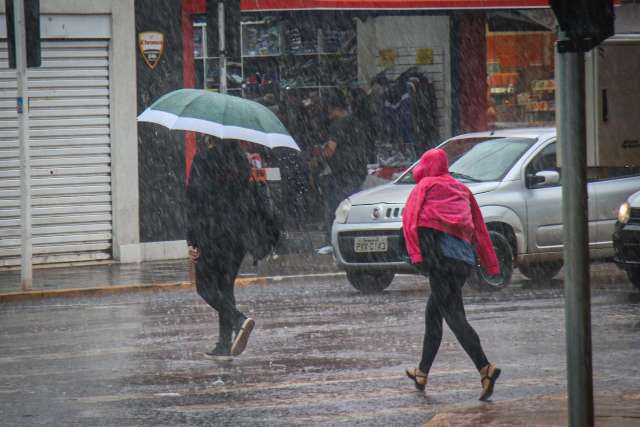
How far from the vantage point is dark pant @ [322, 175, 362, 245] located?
19953 mm

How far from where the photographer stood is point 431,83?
76.8ft

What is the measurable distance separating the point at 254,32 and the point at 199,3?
81.9 inches

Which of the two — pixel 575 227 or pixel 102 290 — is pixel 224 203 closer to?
pixel 102 290

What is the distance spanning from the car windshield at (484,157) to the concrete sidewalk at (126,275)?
97.4 inches

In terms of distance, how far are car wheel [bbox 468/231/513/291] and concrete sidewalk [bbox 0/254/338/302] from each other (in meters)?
2.96

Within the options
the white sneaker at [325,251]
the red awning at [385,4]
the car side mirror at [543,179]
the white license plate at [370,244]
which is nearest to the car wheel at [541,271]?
the car side mirror at [543,179]

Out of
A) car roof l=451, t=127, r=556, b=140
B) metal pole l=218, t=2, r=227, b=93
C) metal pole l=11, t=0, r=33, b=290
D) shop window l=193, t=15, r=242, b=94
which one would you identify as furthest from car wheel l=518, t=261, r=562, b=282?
shop window l=193, t=15, r=242, b=94

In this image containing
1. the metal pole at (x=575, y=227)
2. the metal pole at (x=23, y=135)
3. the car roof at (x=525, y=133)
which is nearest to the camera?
the metal pole at (x=575, y=227)

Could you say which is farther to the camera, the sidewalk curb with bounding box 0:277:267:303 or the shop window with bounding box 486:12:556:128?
the shop window with bounding box 486:12:556:128

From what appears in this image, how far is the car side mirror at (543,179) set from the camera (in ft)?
50.6

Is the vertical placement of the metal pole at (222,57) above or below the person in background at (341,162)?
above

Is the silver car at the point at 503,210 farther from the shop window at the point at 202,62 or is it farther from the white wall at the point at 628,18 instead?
the white wall at the point at 628,18

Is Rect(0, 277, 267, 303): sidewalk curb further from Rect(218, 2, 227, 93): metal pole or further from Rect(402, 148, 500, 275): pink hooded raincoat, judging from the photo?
Rect(402, 148, 500, 275): pink hooded raincoat

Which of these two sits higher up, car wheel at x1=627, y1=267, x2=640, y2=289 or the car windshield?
the car windshield
